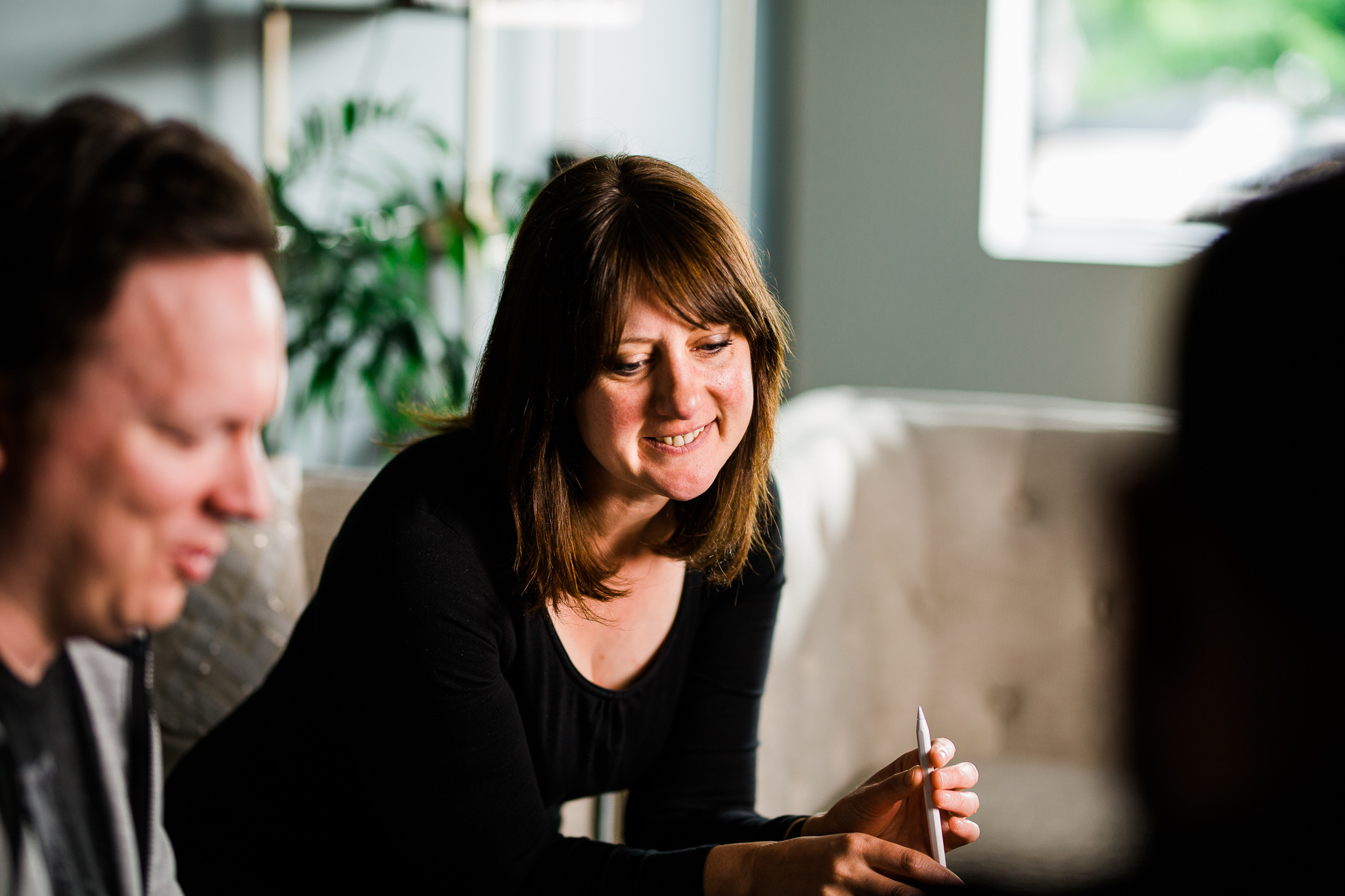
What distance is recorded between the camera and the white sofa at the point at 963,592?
1.74 m

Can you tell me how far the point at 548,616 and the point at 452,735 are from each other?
0.15 m

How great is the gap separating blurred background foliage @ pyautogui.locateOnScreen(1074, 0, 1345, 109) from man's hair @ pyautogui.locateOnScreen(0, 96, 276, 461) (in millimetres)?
3597

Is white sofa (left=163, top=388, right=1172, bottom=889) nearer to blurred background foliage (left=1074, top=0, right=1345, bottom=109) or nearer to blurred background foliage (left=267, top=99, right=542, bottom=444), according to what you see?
blurred background foliage (left=267, top=99, right=542, bottom=444)

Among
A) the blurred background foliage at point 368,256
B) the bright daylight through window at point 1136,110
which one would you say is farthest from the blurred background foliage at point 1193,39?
the blurred background foliage at point 368,256

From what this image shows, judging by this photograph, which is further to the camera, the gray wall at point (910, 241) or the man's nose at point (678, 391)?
the gray wall at point (910, 241)

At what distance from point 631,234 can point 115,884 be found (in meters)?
0.62

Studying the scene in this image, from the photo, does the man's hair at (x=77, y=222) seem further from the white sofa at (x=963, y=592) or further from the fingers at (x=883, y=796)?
the white sofa at (x=963, y=592)

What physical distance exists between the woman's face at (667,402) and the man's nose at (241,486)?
51cm

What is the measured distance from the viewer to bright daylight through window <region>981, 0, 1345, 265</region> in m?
3.39

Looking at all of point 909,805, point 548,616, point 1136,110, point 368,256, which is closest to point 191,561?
point 548,616

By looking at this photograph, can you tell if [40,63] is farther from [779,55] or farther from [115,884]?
[779,55]

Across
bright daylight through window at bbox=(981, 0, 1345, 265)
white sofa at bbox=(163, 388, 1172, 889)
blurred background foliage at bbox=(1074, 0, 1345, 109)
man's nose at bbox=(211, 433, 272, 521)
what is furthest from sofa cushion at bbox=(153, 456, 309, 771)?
blurred background foliage at bbox=(1074, 0, 1345, 109)

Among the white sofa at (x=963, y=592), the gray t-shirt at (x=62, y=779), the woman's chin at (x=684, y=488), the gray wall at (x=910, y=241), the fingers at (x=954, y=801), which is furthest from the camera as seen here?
the gray wall at (x=910, y=241)

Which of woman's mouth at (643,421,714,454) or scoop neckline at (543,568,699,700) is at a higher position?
woman's mouth at (643,421,714,454)
